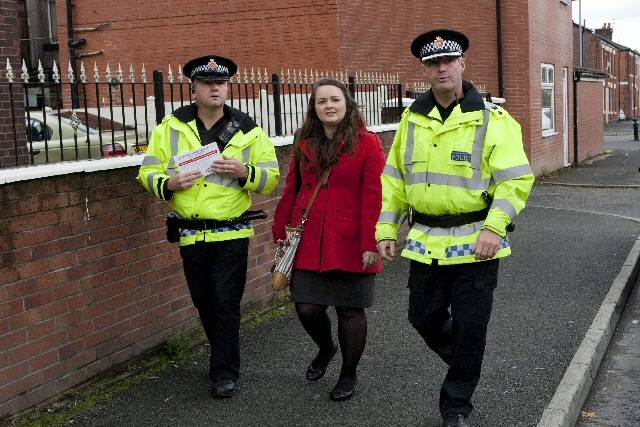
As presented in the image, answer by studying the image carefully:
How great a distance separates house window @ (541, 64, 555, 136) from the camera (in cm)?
2033

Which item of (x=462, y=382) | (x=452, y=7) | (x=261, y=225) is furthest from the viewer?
(x=452, y=7)

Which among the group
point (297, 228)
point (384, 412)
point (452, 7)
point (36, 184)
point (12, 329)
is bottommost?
point (384, 412)

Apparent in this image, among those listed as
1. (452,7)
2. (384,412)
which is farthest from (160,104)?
(452,7)

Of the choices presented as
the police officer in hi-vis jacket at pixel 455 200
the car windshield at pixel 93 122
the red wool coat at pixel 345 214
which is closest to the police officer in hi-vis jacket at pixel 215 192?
the red wool coat at pixel 345 214

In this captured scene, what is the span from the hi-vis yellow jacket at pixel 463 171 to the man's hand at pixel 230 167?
3.16 ft

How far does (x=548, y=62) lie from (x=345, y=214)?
17047 millimetres

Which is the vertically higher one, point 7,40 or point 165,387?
point 7,40

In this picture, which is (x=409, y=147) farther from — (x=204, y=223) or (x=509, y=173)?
(x=204, y=223)

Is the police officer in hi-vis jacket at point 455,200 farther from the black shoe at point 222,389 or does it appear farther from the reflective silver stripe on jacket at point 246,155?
the black shoe at point 222,389

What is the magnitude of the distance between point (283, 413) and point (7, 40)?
3.63m

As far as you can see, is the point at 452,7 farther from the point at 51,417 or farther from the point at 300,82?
the point at 51,417

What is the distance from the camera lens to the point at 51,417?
478 cm

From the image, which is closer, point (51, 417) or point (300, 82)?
point (51, 417)

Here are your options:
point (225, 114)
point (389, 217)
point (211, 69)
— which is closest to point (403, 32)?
point (225, 114)
